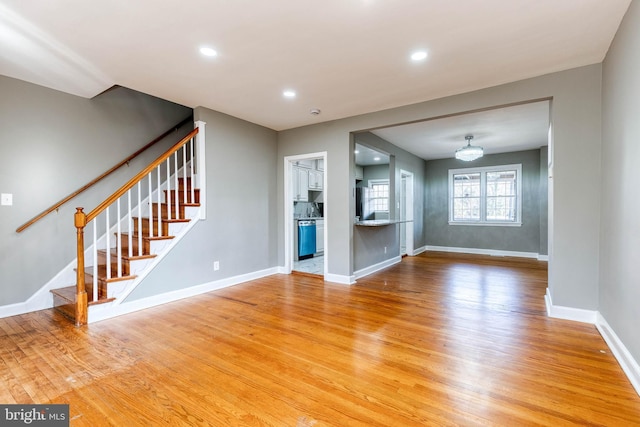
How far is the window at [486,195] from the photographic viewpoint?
23.0 ft

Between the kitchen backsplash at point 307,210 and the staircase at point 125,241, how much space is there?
130 inches

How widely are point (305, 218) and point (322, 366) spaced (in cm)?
477

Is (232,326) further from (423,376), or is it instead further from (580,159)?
(580,159)

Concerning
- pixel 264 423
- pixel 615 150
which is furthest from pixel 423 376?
pixel 615 150

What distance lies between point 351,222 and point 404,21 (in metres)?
2.78

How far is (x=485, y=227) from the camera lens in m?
7.35

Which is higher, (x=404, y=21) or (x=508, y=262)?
(x=404, y=21)

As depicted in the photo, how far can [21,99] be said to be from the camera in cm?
319

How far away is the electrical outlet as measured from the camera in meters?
3.06

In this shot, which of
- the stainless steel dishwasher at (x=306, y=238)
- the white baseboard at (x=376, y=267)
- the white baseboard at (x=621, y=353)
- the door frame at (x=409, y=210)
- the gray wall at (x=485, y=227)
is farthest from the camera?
the door frame at (x=409, y=210)

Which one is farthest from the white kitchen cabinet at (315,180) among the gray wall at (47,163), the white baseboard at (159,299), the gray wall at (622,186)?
the gray wall at (622,186)

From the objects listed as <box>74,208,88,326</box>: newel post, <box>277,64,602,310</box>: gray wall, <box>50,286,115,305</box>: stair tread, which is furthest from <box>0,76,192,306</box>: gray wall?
<box>277,64,602,310</box>: gray wall

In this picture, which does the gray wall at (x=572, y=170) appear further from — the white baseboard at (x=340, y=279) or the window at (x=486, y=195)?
the window at (x=486, y=195)

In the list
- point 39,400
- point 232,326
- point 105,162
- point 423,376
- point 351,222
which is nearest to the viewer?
point 39,400
